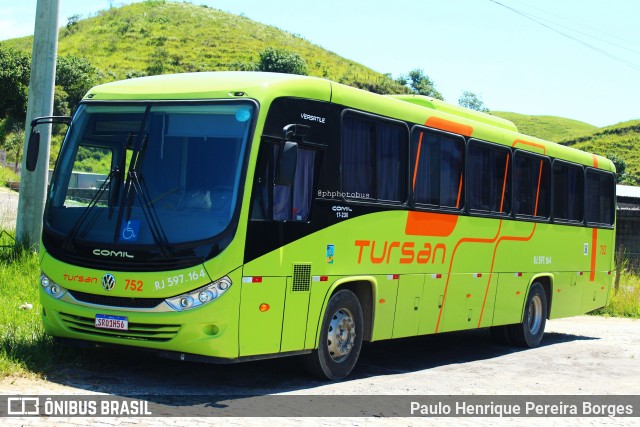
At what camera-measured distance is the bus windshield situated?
29.3 ft

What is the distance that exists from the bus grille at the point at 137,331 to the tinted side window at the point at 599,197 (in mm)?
10970

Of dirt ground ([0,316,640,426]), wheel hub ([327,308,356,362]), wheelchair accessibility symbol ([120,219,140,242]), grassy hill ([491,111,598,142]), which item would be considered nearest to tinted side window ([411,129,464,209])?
wheel hub ([327,308,356,362])

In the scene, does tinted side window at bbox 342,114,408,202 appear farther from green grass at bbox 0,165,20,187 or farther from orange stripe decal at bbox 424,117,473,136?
green grass at bbox 0,165,20,187

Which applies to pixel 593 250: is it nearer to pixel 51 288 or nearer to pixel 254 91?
pixel 254 91

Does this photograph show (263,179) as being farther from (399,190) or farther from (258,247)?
(399,190)

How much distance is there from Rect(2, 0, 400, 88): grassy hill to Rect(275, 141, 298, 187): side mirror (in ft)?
330

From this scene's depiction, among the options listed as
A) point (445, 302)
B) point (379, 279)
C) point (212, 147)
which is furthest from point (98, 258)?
point (445, 302)

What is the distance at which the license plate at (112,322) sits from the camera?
353 inches

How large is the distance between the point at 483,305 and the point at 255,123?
6099mm

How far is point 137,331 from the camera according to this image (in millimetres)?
8953

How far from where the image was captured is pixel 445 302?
41.9ft

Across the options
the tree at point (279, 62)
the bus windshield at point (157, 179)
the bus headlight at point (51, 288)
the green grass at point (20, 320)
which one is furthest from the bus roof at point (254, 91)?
the tree at point (279, 62)

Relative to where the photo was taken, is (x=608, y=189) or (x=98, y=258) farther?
(x=608, y=189)

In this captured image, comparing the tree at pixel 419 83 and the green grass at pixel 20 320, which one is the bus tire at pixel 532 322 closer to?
the green grass at pixel 20 320
